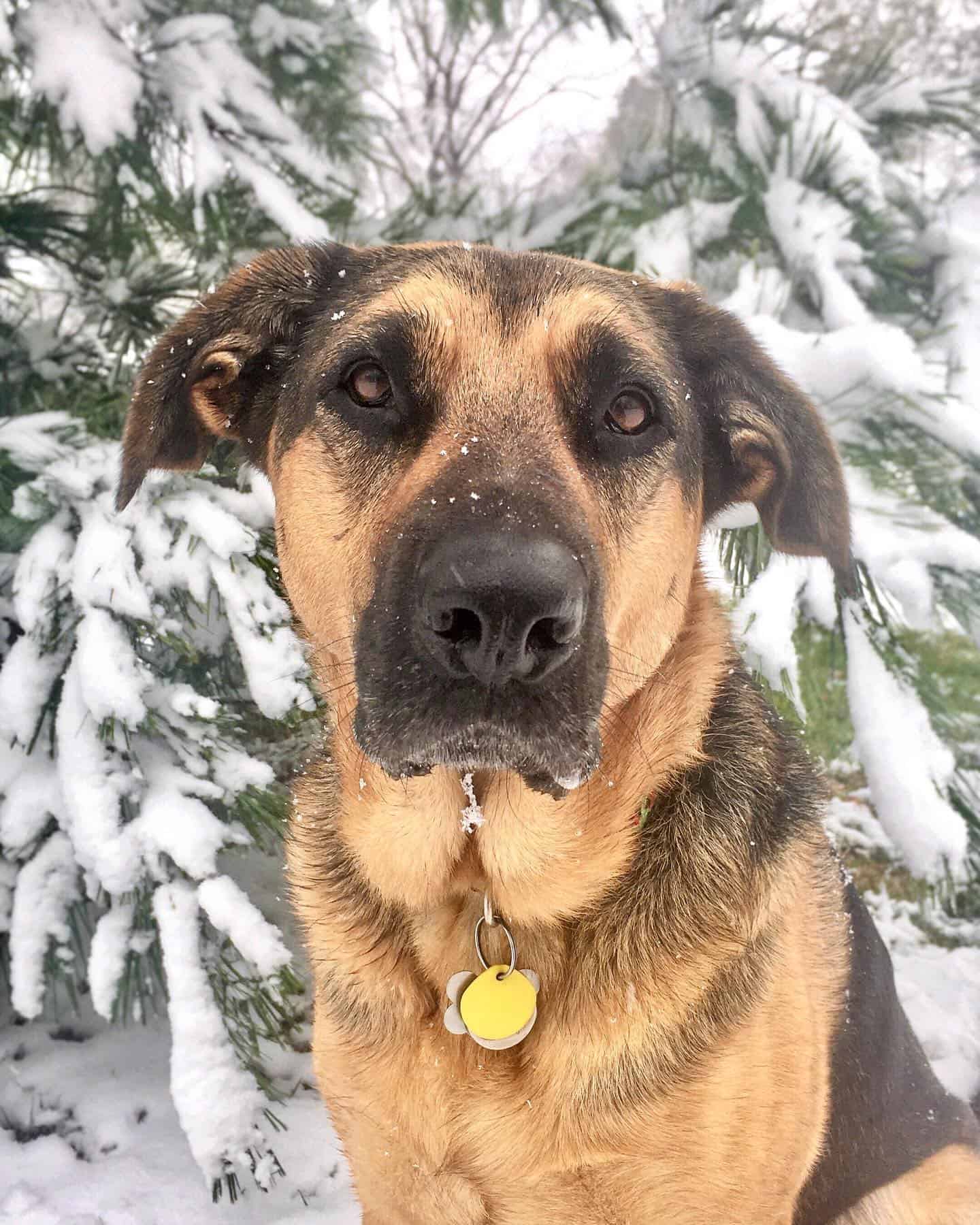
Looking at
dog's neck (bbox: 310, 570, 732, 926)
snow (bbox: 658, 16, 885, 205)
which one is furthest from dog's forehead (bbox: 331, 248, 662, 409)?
snow (bbox: 658, 16, 885, 205)

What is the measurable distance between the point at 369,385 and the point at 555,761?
3.14ft

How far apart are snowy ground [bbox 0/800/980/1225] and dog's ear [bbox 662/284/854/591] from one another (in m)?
2.32

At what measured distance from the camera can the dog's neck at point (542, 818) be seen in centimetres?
183

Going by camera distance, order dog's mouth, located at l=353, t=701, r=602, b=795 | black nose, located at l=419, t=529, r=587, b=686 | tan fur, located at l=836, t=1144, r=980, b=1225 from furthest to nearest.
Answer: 1. tan fur, located at l=836, t=1144, r=980, b=1225
2. dog's mouth, located at l=353, t=701, r=602, b=795
3. black nose, located at l=419, t=529, r=587, b=686

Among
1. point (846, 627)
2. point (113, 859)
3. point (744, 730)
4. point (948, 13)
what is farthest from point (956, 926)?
point (948, 13)

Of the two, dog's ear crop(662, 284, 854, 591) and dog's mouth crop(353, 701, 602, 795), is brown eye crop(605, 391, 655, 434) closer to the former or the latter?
dog's ear crop(662, 284, 854, 591)

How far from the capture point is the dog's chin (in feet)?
4.71

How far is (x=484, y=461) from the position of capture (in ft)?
5.24

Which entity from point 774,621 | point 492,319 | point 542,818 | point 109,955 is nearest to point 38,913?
point 109,955

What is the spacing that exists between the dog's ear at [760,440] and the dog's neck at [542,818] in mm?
364

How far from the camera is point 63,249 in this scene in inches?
123

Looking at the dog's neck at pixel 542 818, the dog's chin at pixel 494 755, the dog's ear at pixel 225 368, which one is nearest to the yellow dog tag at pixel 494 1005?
the dog's neck at pixel 542 818

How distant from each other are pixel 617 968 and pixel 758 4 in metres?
3.48

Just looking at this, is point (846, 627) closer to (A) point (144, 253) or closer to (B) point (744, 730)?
(B) point (744, 730)
